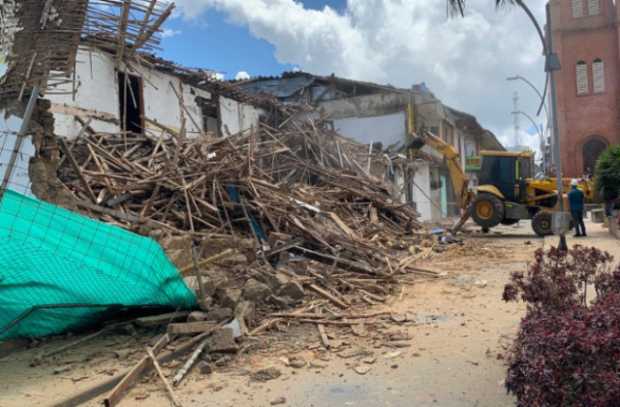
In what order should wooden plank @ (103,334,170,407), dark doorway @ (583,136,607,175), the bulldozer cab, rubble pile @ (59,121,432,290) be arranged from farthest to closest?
dark doorway @ (583,136,607,175) < the bulldozer cab < rubble pile @ (59,121,432,290) < wooden plank @ (103,334,170,407)

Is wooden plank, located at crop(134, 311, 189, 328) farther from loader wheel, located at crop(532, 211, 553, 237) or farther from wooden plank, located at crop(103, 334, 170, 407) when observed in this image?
loader wheel, located at crop(532, 211, 553, 237)

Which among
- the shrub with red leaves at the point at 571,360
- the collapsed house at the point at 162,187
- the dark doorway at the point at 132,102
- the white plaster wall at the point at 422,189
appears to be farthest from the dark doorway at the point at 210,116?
the shrub with red leaves at the point at 571,360

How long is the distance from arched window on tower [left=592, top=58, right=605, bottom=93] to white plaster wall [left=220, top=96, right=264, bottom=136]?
30735mm

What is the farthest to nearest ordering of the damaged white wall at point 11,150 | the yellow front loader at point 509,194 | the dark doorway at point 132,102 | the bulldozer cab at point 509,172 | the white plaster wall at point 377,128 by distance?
1. the white plaster wall at point 377,128
2. the bulldozer cab at point 509,172
3. the yellow front loader at point 509,194
4. the dark doorway at point 132,102
5. the damaged white wall at point 11,150

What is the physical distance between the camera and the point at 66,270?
541 cm

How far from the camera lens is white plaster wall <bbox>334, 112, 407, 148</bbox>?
25.5m

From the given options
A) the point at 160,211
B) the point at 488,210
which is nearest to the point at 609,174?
the point at 488,210

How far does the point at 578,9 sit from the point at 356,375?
1662 inches

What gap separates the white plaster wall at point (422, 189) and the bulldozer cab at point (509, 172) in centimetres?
759

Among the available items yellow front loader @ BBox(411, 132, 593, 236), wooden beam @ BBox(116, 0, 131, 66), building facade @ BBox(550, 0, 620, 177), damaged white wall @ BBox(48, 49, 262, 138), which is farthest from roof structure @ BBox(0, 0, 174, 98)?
building facade @ BBox(550, 0, 620, 177)

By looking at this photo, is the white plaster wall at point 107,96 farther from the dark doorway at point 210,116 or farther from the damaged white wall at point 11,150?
the damaged white wall at point 11,150

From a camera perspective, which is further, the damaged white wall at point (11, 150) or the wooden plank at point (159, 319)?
the damaged white wall at point (11, 150)

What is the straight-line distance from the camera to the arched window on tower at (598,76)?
3838cm

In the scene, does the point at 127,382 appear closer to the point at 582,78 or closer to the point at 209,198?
the point at 209,198
